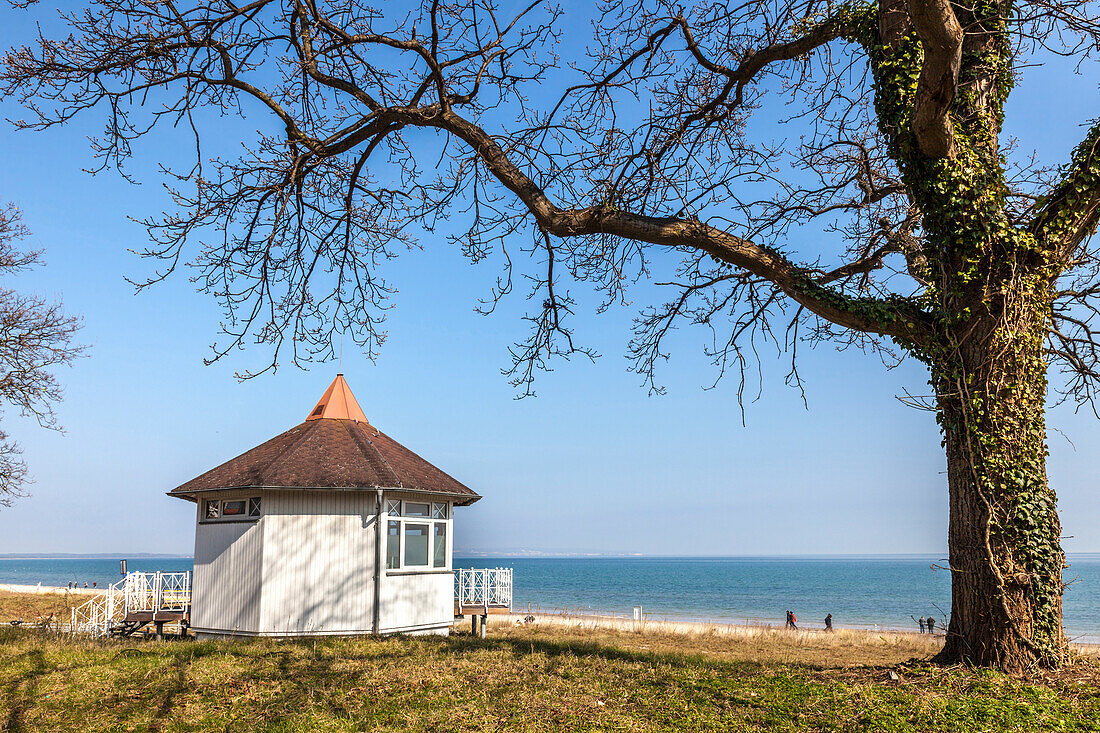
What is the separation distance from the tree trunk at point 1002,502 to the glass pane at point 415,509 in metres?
10.7

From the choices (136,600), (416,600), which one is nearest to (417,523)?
(416,600)

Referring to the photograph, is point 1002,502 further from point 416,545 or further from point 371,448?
point 371,448

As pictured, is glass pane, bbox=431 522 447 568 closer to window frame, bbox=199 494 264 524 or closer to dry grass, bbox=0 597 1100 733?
window frame, bbox=199 494 264 524

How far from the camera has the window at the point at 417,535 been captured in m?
14.5

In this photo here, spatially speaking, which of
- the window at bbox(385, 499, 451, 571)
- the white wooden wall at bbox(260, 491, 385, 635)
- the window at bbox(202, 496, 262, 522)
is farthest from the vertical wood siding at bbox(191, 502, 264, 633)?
the window at bbox(385, 499, 451, 571)

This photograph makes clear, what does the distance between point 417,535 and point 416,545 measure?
0.69ft

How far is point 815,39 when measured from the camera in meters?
8.59

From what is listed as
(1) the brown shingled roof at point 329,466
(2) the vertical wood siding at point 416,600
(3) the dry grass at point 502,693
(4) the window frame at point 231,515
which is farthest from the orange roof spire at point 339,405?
(3) the dry grass at point 502,693

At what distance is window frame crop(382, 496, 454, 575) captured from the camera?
567 inches

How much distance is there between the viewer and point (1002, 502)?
6332 mm

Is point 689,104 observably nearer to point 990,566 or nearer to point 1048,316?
point 1048,316

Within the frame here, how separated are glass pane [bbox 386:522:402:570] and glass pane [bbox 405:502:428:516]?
1.22 ft

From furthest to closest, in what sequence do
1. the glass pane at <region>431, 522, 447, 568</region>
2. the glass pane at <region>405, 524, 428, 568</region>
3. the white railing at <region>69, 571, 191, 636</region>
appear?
the white railing at <region>69, 571, 191, 636</region> < the glass pane at <region>431, 522, 447, 568</region> < the glass pane at <region>405, 524, 428, 568</region>

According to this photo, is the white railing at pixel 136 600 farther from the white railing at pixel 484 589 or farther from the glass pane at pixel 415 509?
the white railing at pixel 484 589
